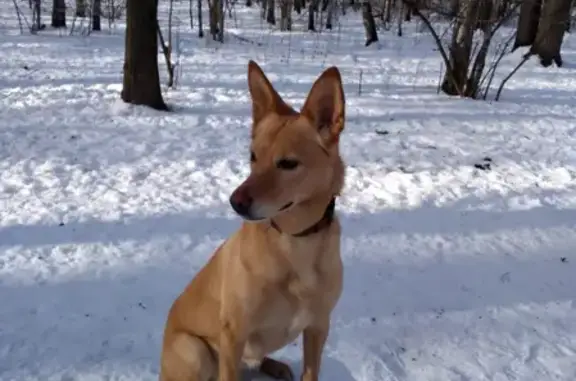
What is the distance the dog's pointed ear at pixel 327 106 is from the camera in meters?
1.91

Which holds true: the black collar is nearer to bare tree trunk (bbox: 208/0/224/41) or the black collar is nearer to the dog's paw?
the dog's paw

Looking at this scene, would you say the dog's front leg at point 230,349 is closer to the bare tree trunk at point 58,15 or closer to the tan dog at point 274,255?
the tan dog at point 274,255

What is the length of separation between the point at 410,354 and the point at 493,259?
1.40 m

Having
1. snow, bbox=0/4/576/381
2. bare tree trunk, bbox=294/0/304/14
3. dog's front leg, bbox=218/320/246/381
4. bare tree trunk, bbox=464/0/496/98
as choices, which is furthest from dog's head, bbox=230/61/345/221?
bare tree trunk, bbox=294/0/304/14

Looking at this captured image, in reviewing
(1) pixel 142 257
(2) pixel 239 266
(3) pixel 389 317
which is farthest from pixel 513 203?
(2) pixel 239 266

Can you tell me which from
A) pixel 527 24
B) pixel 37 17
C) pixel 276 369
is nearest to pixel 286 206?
pixel 276 369

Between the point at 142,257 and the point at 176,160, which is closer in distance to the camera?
the point at 142,257

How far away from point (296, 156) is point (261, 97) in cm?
32

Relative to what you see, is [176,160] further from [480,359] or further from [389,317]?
[480,359]

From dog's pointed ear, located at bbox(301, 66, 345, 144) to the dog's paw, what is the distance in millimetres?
1299

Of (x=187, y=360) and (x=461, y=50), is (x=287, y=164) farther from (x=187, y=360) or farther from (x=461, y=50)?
(x=461, y=50)

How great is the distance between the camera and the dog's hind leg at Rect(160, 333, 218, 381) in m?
2.30

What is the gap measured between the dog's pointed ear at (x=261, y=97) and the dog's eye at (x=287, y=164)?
0.80 feet

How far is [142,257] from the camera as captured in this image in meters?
3.94
